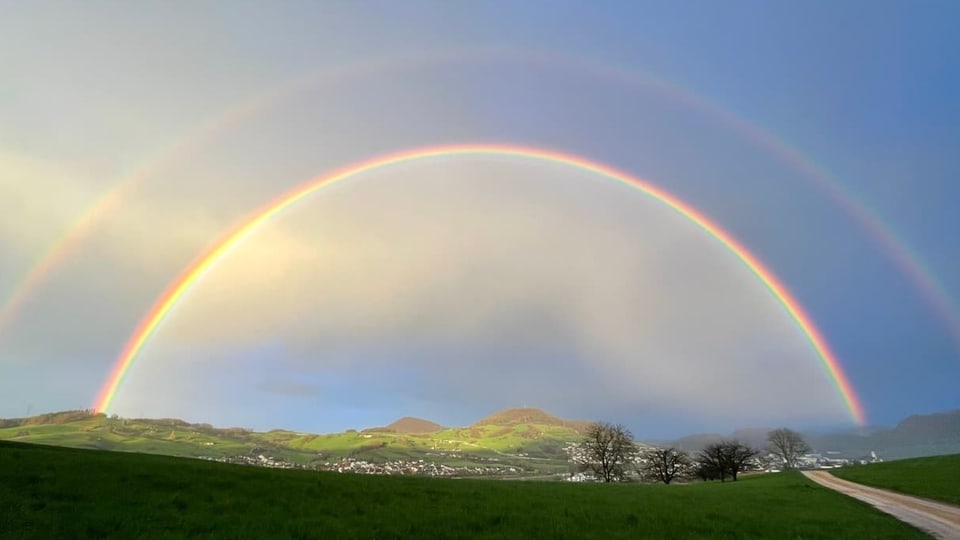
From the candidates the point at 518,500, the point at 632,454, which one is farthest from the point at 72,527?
the point at 632,454

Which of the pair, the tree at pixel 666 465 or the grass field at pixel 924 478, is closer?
the grass field at pixel 924 478

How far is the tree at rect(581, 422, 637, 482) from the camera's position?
109375mm

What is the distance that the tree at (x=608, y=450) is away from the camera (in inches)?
4306

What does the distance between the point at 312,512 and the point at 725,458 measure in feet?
353

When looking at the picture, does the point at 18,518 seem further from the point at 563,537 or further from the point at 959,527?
the point at 959,527

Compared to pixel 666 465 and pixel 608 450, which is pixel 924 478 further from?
pixel 608 450

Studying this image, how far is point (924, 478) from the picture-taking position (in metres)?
53.6

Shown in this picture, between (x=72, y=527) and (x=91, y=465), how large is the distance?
50.3 feet

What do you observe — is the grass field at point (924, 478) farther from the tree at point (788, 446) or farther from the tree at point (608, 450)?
the tree at point (788, 446)

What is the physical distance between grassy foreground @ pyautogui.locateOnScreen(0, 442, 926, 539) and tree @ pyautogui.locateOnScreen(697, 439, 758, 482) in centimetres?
8059

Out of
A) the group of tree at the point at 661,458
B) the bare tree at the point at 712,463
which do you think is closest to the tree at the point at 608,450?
the group of tree at the point at 661,458

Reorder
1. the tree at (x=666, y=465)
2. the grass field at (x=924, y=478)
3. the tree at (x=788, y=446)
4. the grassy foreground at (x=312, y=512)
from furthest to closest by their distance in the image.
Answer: the tree at (x=788, y=446)
the tree at (x=666, y=465)
the grass field at (x=924, y=478)
the grassy foreground at (x=312, y=512)

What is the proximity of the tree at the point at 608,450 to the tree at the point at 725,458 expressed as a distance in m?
15.7

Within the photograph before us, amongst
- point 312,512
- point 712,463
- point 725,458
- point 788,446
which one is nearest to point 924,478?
point 725,458
